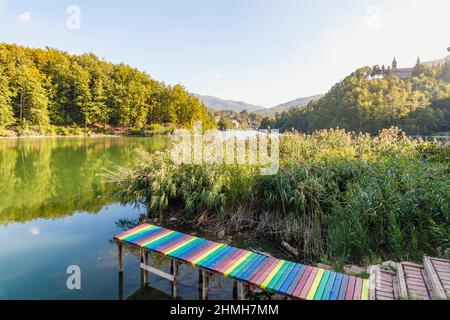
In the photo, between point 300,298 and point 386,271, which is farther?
point 386,271

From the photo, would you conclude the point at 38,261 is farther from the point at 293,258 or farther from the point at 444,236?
the point at 444,236

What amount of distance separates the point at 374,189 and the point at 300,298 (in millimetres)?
3069

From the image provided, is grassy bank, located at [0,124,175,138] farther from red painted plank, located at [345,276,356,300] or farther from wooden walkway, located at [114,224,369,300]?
red painted plank, located at [345,276,356,300]

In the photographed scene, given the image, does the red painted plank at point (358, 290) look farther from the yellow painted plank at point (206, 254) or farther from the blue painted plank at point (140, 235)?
the blue painted plank at point (140, 235)

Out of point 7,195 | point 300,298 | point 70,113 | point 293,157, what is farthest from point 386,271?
point 70,113

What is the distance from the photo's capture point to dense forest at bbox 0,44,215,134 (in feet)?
103

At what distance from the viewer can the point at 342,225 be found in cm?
468

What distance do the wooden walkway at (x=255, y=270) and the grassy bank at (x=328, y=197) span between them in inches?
49.2

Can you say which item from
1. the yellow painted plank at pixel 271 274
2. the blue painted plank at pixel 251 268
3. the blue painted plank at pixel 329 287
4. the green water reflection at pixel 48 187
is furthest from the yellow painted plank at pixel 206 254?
the green water reflection at pixel 48 187

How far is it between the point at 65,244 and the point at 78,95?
38.5m

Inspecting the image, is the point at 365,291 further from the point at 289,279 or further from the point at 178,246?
the point at 178,246

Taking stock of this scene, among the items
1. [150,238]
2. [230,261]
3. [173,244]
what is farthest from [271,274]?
[150,238]

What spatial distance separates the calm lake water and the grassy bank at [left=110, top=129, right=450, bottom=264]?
3.46ft

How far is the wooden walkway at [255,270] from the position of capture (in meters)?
2.86
